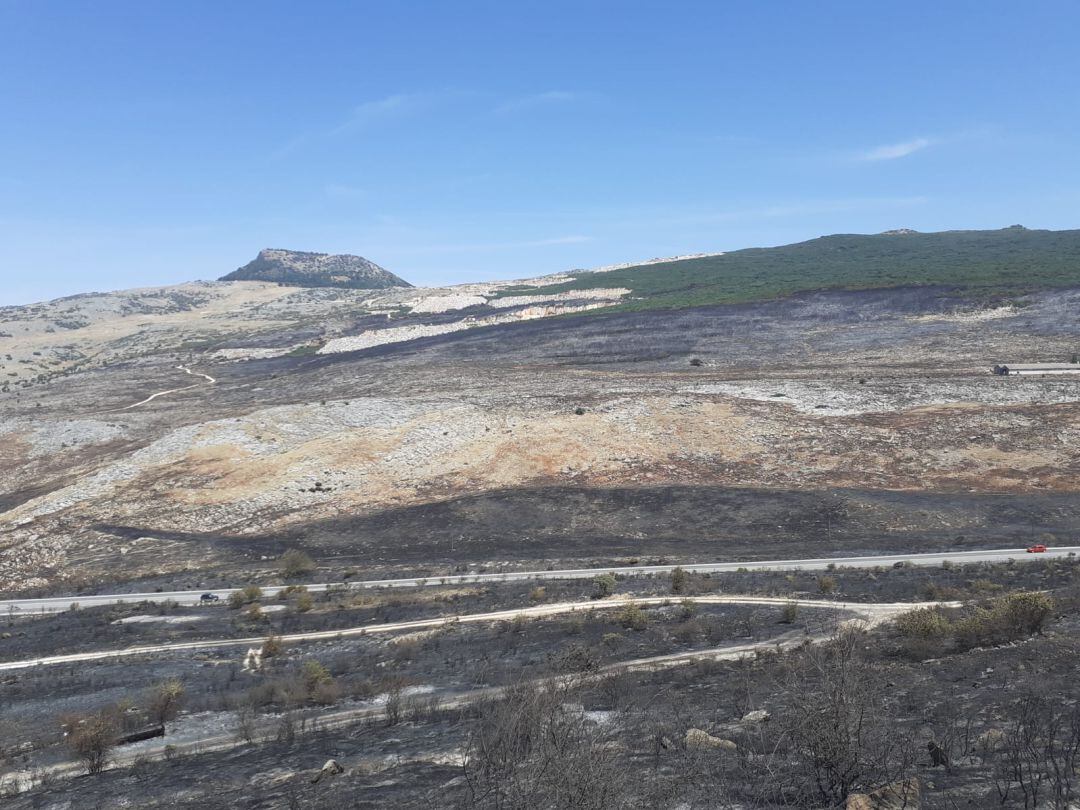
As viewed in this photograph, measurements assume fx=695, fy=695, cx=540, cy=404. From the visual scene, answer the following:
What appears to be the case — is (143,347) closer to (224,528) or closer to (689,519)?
(224,528)

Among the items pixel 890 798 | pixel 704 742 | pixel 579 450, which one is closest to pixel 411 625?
pixel 704 742

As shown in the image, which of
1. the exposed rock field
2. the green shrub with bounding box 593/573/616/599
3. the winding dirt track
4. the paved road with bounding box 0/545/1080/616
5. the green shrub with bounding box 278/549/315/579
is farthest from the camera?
the exposed rock field

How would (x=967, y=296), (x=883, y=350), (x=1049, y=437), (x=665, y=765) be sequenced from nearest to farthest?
1. (x=665, y=765)
2. (x=1049, y=437)
3. (x=883, y=350)
4. (x=967, y=296)

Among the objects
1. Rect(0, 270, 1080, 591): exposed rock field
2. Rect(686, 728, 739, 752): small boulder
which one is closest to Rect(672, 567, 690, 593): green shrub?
Rect(0, 270, 1080, 591): exposed rock field

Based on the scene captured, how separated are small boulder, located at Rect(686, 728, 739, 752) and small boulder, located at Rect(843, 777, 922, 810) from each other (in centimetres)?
314

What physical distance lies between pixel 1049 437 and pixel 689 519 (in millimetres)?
24533

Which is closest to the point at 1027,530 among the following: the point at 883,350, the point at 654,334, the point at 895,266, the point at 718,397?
the point at 718,397

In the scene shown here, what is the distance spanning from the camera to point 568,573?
1261 inches

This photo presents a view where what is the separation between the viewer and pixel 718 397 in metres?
58.8

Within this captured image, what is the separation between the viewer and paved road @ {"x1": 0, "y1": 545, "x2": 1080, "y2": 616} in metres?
28.9

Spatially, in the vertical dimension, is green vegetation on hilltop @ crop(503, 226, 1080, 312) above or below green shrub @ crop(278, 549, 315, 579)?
above

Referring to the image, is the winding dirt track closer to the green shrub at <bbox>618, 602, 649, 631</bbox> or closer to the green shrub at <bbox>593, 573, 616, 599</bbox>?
the green shrub at <bbox>593, 573, 616, 599</bbox>

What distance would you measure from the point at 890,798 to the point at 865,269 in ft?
471

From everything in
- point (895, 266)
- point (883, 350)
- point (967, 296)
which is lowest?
point (883, 350)
